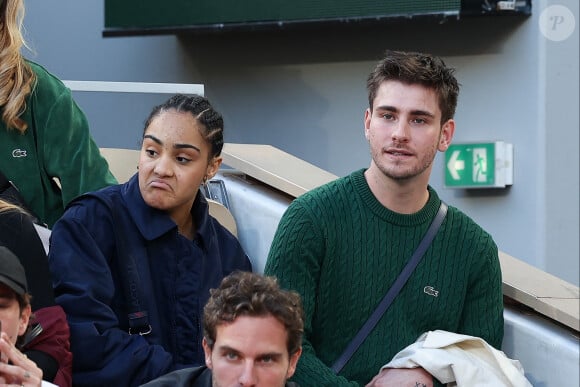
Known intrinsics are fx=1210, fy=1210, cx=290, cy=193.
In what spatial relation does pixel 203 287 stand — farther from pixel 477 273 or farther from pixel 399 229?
pixel 477 273

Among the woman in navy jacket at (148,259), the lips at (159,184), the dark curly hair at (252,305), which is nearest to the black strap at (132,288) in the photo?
the woman in navy jacket at (148,259)

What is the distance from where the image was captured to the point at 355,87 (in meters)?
5.71

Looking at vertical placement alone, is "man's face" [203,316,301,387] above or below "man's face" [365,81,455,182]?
below

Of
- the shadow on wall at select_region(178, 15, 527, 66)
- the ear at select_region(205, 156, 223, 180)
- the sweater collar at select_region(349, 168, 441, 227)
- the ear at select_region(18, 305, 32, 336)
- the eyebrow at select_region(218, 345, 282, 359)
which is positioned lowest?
the eyebrow at select_region(218, 345, 282, 359)

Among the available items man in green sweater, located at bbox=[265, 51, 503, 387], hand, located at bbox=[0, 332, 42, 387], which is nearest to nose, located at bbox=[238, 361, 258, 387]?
hand, located at bbox=[0, 332, 42, 387]

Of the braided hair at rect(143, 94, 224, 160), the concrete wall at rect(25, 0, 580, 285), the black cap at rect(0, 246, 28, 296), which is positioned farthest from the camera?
the concrete wall at rect(25, 0, 580, 285)

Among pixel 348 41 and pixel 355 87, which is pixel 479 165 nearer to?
pixel 355 87

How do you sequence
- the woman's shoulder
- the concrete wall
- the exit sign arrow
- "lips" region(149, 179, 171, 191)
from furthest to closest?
the exit sign arrow, the concrete wall, the woman's shoulder, "lips" region(149, 179, 171, 191)

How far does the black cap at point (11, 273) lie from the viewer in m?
2.09

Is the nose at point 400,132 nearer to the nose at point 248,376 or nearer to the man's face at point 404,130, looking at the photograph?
the man's face at point 404,130

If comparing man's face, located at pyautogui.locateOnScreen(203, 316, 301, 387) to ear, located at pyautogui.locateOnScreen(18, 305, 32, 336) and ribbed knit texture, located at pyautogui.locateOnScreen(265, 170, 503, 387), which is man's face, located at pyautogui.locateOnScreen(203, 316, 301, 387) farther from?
ribbed knit texture, located at pyautogui.locateOnScreen(265, 170, 503, 387)

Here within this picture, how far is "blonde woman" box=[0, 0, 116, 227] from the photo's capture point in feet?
9.90

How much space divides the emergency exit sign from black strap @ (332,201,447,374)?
2.26 metres

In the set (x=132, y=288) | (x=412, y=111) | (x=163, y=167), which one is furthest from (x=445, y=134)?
(x=132, y=288)
